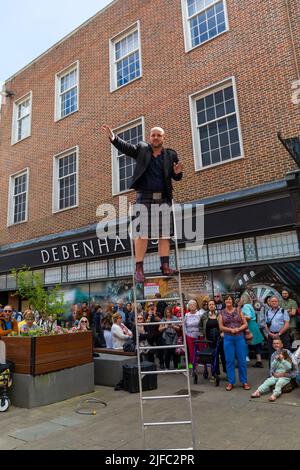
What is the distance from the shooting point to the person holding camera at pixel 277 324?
7647 mm

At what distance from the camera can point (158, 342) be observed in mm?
9469

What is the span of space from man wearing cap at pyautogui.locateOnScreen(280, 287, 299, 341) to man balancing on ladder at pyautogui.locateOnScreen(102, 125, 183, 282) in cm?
520

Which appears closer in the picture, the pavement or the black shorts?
the pavement

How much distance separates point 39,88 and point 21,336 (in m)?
14.7

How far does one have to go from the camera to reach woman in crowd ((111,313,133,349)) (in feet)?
30.5

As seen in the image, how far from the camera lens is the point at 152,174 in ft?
15.9

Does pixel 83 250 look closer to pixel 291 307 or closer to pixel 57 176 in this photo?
pixel 57 176

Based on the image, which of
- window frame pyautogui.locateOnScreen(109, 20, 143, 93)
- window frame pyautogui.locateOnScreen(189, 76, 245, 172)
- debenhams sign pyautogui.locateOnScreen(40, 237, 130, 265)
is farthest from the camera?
window frame pyautogui.locateOnScreen(109, 20, 143, 93)

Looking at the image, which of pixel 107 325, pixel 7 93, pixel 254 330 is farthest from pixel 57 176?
pixel 254 330

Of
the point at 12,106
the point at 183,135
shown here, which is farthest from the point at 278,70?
the point at 12,106

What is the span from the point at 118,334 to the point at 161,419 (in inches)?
151

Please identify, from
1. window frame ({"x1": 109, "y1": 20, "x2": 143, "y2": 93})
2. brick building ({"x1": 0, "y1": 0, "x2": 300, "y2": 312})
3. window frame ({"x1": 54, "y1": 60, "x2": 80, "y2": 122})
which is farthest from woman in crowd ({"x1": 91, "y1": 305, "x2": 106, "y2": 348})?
window frame ({"x1": 54, "y1": 60, "x2": 80, "y2": 122})

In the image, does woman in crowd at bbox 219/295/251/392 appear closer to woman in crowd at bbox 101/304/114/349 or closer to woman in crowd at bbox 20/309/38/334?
woman in crowd at bbox 101/304/114/349
